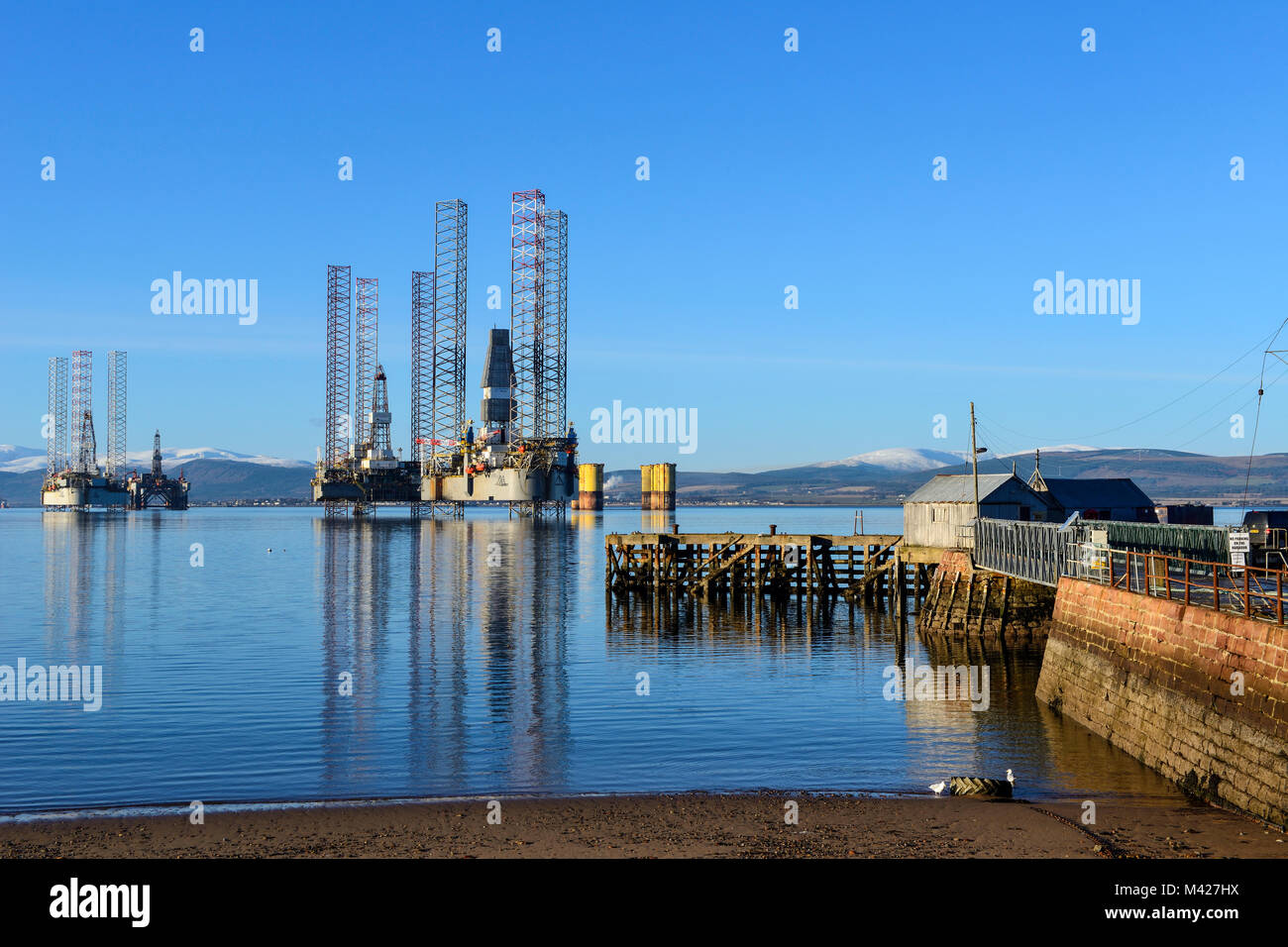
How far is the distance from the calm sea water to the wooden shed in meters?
5.03

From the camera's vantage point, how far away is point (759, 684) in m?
34.3

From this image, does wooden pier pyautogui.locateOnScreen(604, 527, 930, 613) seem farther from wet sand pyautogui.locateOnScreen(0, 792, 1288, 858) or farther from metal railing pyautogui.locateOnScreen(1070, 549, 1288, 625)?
wet sand pyautogui.locateOnScreen(0, 792, 1288, 858)

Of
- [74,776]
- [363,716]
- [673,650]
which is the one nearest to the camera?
[74,776]

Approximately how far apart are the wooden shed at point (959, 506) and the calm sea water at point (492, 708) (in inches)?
198

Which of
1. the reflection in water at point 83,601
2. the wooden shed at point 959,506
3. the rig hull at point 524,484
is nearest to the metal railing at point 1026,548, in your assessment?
the wooden shed at point 959,506

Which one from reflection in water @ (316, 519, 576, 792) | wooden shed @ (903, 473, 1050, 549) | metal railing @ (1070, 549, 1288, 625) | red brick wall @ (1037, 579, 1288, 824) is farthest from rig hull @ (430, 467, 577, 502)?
red brick wall @ (1037, 579, 1288, 824)

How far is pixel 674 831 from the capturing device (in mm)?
17719

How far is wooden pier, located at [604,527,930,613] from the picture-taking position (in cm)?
5784

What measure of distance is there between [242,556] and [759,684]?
8841cm

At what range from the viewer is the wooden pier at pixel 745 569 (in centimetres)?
5784

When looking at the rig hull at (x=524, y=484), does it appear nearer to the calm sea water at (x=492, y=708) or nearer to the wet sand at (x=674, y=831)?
the calm sea water at (x=492, y=708)
